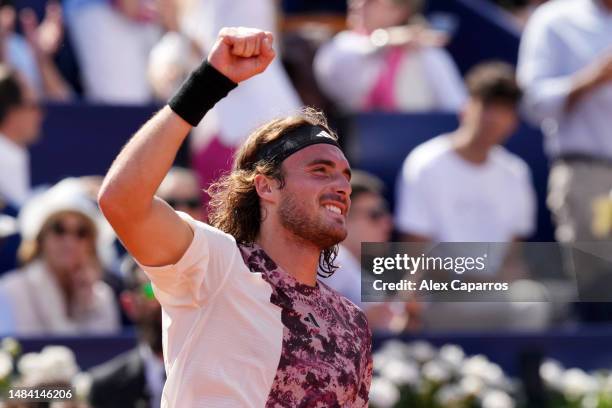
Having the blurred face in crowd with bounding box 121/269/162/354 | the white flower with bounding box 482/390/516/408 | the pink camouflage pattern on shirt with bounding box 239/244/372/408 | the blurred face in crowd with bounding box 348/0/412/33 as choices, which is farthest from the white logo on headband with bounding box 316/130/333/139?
the blurred face in crowd with bounding box 348/0/412/33

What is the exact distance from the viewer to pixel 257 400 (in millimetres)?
3494

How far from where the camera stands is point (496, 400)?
20.7 ft

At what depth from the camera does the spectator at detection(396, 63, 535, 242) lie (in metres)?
7.71

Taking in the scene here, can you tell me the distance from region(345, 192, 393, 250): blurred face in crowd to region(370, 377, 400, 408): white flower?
1.04 metres

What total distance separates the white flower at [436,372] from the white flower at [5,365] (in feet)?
5.80

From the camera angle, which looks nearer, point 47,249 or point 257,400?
point 257,400

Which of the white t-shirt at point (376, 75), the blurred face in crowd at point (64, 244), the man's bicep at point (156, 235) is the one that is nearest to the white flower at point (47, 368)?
the blurred face in crowd at point (64, 244)

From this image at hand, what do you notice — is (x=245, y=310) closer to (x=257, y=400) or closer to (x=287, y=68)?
(x=257, y=400)

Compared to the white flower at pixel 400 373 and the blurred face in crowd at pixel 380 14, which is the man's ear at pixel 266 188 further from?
the blurred face in crowd at pixel 380 14

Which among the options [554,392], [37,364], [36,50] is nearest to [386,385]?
[554,392]

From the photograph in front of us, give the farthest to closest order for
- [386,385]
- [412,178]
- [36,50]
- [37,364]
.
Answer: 1. [36,50]
2. [412,178]
3. [386,385]
4. [37,364]

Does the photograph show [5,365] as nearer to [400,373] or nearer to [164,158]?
[400,373]

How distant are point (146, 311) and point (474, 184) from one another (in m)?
2.37

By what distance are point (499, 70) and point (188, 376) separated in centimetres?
482
